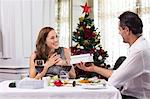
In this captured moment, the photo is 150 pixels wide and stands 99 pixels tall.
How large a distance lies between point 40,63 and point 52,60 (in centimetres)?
44

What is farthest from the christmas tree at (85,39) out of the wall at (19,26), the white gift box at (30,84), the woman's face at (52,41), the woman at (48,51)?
the white gift box at (30,84)

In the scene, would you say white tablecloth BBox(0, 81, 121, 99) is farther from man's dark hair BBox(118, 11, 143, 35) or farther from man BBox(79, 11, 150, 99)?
man's dark hair BBox(118, 11, 143, 35)

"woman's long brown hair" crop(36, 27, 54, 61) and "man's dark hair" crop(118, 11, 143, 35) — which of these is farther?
"woman's long brown hair" crop(36, 27, 54, 61)

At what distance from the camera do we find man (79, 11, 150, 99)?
233 centimetres

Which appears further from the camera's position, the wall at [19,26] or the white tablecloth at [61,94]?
the wall at [19,26]

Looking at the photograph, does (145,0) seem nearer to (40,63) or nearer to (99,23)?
(99,23)

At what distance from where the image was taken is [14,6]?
14.0ft

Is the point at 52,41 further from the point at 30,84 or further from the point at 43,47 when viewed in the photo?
the point at 30,84

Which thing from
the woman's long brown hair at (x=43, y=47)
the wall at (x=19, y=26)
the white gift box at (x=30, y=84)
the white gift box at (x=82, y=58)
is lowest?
the white gift box at (x=30, y=84)

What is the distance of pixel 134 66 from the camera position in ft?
7.63

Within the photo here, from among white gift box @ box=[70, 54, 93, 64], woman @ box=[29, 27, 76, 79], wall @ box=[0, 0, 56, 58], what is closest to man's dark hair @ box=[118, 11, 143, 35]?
white gift box @ box=[70, 54, 93, 64]

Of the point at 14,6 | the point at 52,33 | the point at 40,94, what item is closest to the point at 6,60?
the point at 14,6

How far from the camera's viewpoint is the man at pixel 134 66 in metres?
2.33

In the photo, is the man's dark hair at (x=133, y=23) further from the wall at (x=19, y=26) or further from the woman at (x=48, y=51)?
the wall at (x=19, y=26)
